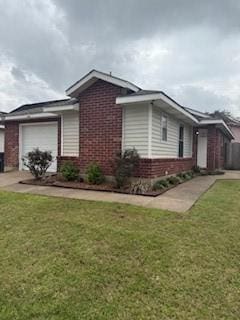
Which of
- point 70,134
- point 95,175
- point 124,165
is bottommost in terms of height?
point 95,175

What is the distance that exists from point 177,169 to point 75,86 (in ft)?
18.4

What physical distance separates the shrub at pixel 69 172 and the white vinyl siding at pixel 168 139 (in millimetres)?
2956

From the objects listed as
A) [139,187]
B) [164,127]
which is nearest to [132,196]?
[139,187]

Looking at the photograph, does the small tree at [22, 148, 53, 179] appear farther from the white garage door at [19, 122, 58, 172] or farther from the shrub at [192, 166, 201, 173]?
the shrub at [192, 166, 201, 173]

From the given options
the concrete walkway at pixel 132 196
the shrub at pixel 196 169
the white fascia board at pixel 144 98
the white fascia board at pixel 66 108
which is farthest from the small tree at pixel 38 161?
the shrub at pixel 196 169

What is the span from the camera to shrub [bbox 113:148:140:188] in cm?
837

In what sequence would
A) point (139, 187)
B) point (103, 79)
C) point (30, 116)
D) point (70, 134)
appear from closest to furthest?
point (139, 187)
point (103, 79)
point (70, 134)
point (30, 116)

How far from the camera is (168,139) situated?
35.8 ft

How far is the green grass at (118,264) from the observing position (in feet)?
8.66

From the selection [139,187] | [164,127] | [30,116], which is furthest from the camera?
[30,116]

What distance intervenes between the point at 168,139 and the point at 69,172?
4240mm

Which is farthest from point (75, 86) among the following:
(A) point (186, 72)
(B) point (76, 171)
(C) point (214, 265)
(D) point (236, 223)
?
(A) point (186, 72)

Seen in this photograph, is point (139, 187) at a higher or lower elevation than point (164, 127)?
lower

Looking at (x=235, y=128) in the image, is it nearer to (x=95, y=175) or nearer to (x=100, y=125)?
(x=100, y=125)
